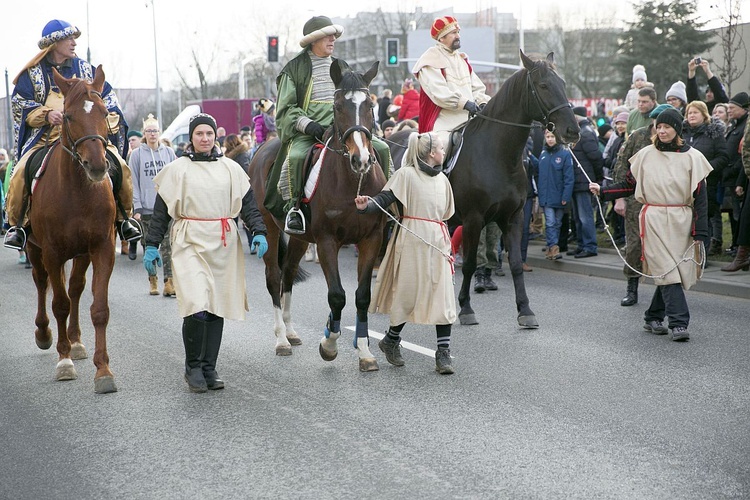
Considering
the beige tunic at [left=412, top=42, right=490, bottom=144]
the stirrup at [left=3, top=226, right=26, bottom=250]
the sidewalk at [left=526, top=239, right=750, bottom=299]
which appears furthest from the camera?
the sidewalk at [left=526, top=239, right=750, bottom=299]

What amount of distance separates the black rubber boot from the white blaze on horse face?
1.76 meters

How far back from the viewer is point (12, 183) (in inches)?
332

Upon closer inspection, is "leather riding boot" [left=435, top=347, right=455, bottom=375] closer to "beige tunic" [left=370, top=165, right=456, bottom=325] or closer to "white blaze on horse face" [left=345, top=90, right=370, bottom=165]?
"beige tunic" [left=370, top=165, right=456, bottom=325]

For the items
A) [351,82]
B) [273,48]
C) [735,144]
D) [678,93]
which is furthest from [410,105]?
[273,48]

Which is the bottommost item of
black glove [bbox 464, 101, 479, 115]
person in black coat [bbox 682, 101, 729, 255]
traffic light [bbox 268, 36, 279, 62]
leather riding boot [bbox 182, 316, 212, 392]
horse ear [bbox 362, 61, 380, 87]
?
leather riding boot [bbox 182, 316, 212, 392]

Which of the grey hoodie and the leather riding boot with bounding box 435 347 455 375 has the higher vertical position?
the grey hoodie

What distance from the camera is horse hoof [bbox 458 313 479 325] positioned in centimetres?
1027

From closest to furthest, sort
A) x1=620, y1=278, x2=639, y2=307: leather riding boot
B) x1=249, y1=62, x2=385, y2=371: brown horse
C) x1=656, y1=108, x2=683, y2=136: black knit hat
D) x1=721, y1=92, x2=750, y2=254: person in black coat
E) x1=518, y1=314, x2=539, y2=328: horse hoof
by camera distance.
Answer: x1=249, y1=62, x2=385, y2=371: brown horse
x1=656, y1=108, x2=683, y2=136: black knit hat
x1=518, y1=314, x2=539, y2=328: horse hoof
x1=620, y1=278, x2=639, y2=307: leather riding boot
x1=721, y1=92, x2=750, y2=254: person in black coat

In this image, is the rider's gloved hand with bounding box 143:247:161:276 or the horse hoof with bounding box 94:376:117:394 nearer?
the rider's gloved hand with bounding box 143:247:161:276

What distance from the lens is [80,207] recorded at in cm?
785

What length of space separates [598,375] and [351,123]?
2.77 m

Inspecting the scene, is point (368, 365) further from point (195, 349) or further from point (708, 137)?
Answer: point (708, 137)

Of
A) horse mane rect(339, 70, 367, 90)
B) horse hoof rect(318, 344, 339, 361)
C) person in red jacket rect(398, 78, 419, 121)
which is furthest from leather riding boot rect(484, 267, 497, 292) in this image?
person in red jacket rect(398, 78, 419, 121)

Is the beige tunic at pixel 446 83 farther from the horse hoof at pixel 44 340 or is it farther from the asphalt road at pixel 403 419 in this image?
the horse hoof at pixel 44 340
